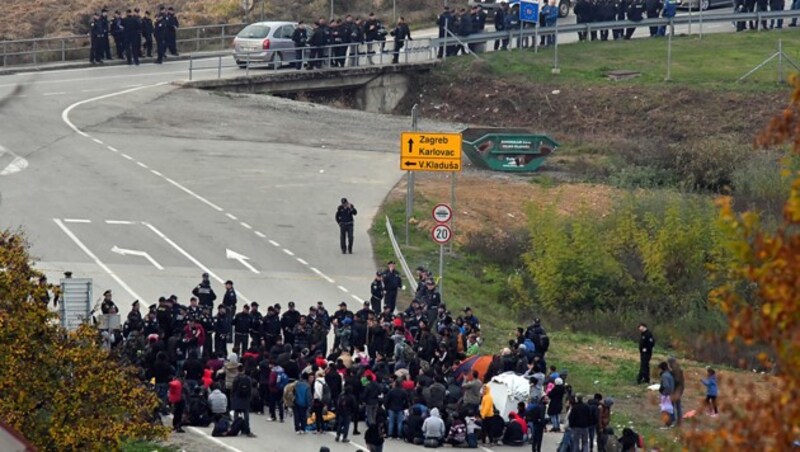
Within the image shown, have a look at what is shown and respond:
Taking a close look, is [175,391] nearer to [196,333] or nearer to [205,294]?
[196,333]

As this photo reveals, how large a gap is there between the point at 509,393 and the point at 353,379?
234 centimetres

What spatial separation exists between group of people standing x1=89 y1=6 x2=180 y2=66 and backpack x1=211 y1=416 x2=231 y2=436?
27360 millimetres

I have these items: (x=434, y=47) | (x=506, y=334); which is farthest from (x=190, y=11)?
(x=506, y=334)

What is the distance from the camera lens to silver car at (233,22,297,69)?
1980 inches

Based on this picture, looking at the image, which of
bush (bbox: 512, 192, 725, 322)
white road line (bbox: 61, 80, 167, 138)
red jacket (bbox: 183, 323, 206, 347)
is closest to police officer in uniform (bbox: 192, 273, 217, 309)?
red jacket (bbox: 183, 323, 206, 347)

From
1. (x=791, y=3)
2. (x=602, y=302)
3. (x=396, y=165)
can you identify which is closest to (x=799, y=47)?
(x=791, y=3)

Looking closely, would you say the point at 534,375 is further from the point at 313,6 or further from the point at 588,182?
the point at 313,6

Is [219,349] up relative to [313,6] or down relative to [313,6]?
down

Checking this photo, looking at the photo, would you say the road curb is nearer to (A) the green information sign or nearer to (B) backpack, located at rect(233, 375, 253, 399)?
(A) the green information sign

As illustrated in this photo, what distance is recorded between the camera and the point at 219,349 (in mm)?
27938

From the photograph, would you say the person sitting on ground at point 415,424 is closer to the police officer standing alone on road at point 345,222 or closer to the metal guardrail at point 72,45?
the police officer standing alone on road at point 345,222

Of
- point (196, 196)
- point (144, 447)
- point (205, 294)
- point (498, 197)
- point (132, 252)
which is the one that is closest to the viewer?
point (144, 447)

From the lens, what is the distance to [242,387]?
23953 mm

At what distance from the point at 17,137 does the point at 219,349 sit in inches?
624
